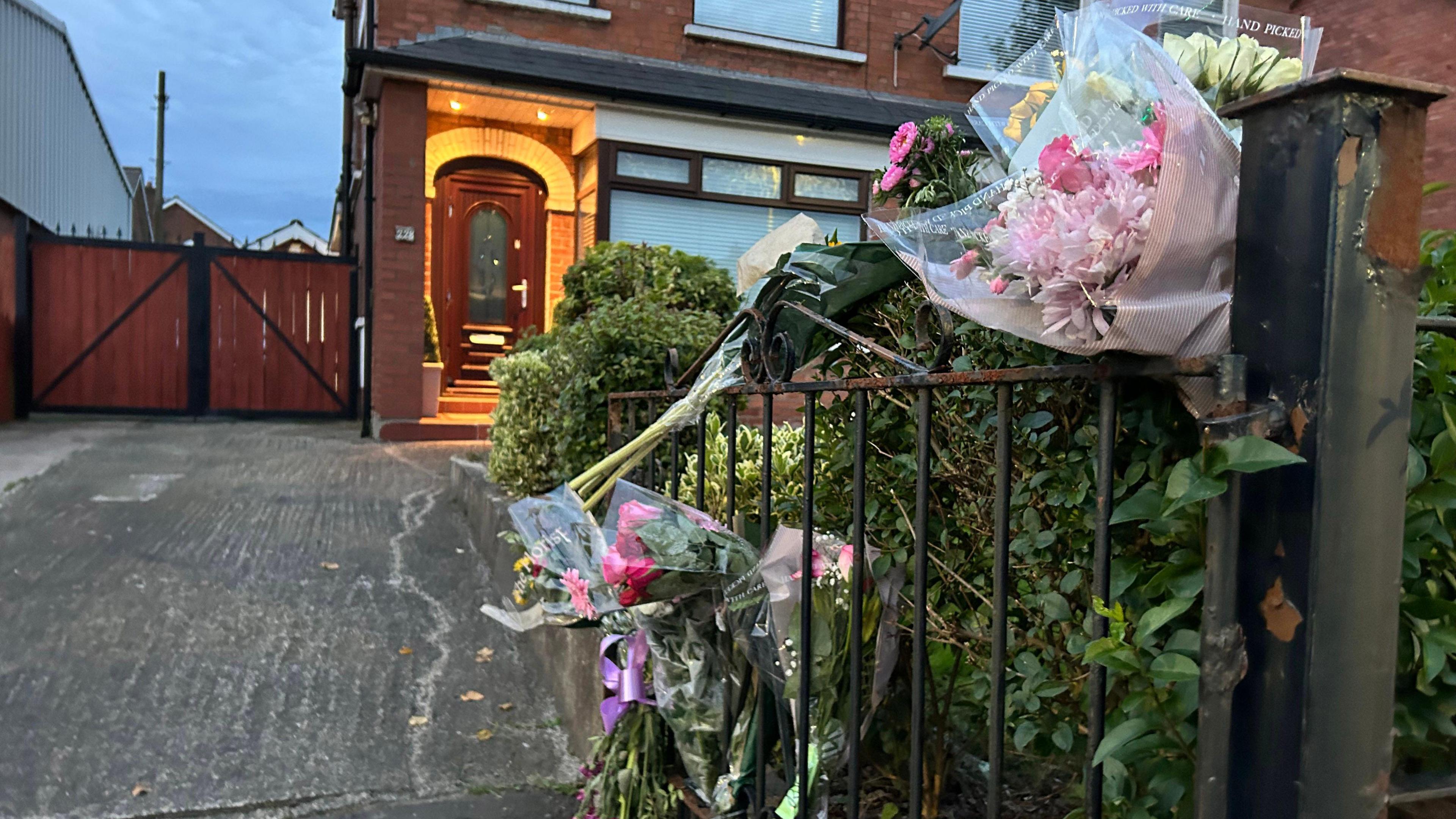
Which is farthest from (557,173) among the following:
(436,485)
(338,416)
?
(436,485)

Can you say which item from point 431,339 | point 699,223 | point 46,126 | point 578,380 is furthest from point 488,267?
point 46,126

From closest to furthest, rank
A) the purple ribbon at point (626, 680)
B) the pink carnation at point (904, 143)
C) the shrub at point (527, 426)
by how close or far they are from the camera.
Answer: the pink carnation at point (904, 143) < the purple ribbon at point (626, 680) < the shrub at point (527, 426)

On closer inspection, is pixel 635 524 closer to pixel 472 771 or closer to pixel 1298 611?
pixel 1298 611

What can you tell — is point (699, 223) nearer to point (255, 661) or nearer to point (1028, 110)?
point (255, 661)

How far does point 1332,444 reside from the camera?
0.91 m

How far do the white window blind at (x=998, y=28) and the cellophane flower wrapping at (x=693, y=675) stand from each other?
10082mm

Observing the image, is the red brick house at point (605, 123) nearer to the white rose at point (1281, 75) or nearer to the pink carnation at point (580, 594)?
the pink carnation at point (580, 594)

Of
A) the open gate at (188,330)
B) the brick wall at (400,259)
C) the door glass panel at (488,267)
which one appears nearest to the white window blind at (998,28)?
the door glass panel at (488,267)

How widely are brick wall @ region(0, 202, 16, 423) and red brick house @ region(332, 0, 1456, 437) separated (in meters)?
3.38

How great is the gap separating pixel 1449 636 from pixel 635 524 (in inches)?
52.4

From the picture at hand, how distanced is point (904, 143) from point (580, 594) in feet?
3.92

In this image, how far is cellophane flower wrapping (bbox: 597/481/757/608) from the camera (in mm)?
1827

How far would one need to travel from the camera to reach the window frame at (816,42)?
9672 mm

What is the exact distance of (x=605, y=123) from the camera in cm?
888
